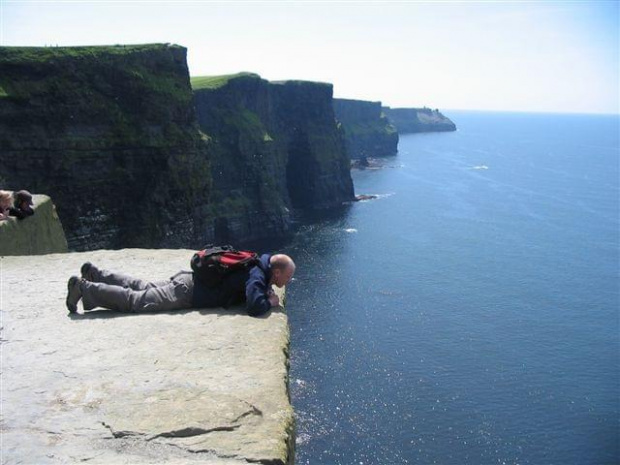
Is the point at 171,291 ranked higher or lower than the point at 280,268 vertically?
lower

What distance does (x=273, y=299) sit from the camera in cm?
879

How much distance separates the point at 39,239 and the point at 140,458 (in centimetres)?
1211

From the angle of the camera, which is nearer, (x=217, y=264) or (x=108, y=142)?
(x=217, y=264)

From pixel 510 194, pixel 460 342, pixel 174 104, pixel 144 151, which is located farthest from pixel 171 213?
pixel 510 194

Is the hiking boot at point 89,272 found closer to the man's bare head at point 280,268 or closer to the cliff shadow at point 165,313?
the cliff shadow at point 165,313

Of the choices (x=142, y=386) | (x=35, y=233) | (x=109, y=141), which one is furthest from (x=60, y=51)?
(x=142, y=386)

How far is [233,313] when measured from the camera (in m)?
8.63

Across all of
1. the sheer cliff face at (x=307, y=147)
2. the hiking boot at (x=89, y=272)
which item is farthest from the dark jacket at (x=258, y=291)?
the sheer cliff face at (x=307, y=147)

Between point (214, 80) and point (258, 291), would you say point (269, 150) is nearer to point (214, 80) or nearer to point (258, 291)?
point (214, 80)

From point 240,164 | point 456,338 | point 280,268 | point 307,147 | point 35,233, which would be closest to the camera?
point 280,268

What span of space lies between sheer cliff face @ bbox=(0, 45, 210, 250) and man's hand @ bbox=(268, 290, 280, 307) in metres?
38.4

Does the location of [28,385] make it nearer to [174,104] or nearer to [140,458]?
[140,458]

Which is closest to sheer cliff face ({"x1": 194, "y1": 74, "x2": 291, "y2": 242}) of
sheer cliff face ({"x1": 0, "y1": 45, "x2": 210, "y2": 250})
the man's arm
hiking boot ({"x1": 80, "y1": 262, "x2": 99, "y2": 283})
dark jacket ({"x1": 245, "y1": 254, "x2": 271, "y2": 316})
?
sheer cliff face ({"x1": 0, "y1": 45, "x2": 210, "y2": 250})

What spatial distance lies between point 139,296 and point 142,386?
254 cm
